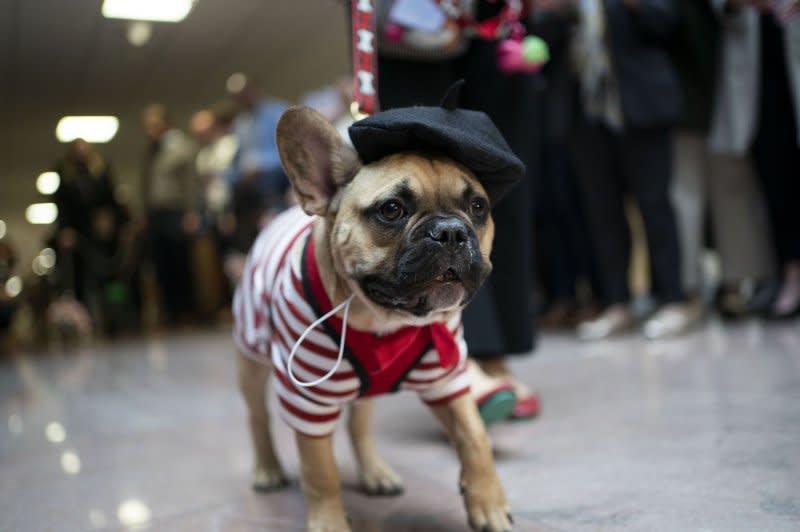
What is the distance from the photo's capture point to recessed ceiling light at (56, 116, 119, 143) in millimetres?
4805

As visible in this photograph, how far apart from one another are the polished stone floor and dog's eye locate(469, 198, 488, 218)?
62cm

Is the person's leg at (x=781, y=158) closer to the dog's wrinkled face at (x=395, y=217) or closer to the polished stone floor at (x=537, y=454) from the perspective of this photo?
the polished stone floor at (x=537, y=454)

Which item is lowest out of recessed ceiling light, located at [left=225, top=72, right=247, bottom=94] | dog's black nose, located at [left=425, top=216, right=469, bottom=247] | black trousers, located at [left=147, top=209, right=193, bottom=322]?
black trousers, located at [left=147, top=209, right=193, bottom=322]

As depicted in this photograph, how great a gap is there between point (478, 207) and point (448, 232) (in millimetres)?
185

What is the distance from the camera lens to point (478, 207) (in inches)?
55.1

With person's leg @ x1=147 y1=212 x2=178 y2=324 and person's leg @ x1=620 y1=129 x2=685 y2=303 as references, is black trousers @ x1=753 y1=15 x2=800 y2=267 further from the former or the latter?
person's leg @ x1=147 y1=212 x2=178 y2=324

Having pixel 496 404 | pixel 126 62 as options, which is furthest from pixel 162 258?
pixel 496 404

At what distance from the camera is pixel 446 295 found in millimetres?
1304

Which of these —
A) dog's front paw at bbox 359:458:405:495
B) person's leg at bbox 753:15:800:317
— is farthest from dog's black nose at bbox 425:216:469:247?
person's leg at bbox 753:15:800:317

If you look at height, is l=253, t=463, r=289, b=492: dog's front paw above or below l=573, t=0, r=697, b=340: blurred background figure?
below

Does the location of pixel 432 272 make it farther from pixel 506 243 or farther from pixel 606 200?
pixel 606 200

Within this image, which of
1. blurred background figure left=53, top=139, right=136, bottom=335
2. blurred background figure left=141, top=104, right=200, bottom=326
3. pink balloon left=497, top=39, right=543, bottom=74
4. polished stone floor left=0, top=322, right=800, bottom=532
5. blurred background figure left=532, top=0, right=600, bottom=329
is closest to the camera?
polished stone floor left=0, top=322, right=800, bottom=532

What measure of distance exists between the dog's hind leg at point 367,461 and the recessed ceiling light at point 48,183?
4.86 m

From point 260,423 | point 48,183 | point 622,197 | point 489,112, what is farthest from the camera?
point 48,183
